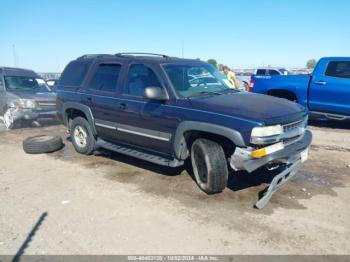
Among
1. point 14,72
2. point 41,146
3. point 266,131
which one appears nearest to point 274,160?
point 266,131

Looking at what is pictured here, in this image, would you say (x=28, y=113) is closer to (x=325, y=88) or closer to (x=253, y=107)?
(x=253, y=107)

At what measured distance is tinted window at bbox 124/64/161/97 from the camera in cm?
516

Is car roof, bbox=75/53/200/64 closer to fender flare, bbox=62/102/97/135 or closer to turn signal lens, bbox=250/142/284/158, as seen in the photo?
fender flare, bbox=62/102/97/135

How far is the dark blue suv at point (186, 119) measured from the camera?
407cm

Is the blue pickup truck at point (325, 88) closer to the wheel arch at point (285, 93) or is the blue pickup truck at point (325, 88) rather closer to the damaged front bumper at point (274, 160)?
the wheel arch at point (285, 93)

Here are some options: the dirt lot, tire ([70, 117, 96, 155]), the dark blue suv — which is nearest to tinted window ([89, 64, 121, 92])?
the dark blue suv

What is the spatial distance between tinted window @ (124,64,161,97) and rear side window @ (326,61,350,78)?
240 inches

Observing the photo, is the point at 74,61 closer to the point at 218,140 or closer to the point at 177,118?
the point at 177,118

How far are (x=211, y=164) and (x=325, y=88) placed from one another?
6.10 m

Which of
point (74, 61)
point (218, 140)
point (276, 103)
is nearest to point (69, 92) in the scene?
point (74, 61)

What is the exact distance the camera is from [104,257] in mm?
3209

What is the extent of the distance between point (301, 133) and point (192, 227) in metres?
2.14

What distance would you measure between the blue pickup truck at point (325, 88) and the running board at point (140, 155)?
5.79 meters

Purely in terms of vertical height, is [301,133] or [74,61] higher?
[74,61]
